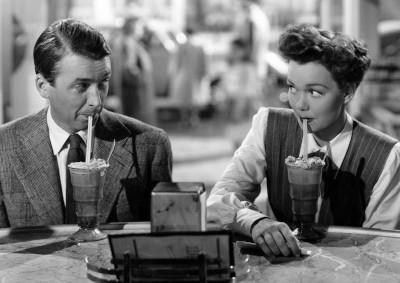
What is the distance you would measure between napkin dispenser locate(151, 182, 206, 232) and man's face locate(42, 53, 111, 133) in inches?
27.3

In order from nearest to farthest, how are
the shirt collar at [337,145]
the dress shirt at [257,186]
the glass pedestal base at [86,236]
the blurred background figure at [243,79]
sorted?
the glass pedestal base at [86,236] < the dress shirt at [257,186] < the shirt collar at [337,145] < the blurred background figure at [243,79]

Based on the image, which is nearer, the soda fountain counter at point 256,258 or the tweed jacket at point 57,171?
the soda fountain counter at point 256,258

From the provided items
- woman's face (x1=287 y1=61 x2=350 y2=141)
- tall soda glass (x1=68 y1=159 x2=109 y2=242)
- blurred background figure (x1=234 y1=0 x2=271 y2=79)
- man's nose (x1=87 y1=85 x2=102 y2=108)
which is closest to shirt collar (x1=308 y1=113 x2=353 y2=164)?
woman's face (x1=287 y1=61 x2=350 y2=141)

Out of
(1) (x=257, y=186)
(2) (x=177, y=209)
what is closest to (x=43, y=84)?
(1) (x=257, y=186)

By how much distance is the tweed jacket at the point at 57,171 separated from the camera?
222 centimetres

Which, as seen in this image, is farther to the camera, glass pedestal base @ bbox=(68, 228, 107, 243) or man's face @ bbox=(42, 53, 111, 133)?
man's face @ bbox=(42, 53, 111, 133)

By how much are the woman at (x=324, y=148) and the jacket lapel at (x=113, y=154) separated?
30cm

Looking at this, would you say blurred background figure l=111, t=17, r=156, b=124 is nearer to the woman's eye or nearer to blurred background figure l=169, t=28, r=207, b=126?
blurred background figure l=169, t=28, r=207, b=126

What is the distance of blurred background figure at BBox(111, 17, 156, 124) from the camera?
894 cm

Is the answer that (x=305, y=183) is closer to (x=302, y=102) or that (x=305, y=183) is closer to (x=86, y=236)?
(x=302, y=102)

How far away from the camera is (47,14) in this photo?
5.22 metres

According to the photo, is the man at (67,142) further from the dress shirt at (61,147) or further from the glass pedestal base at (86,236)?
the glass pedestal base at (86,236)

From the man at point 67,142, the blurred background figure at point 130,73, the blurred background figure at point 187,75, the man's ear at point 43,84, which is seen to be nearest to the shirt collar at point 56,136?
the man at point 67,142

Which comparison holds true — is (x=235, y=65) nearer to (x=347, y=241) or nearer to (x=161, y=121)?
(x=161, y=121)
